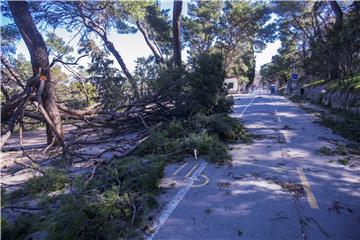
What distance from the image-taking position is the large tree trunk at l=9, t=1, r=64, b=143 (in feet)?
29.5

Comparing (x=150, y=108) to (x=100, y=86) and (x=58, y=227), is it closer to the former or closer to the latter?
(x=58, y=227)

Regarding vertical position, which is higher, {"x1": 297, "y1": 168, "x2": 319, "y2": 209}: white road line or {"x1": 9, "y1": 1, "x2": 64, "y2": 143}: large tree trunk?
{"x1": 9, "y1": 1, "x2": 64, "y2": 143}: large tree trunk

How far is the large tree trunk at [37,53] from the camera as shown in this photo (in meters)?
8.98

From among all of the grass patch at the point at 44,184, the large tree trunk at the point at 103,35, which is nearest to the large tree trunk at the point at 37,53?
the grass patch at the point at 44,184

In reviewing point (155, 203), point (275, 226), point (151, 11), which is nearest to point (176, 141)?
A: point (155, 203)

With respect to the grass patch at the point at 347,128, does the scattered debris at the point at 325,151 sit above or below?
below

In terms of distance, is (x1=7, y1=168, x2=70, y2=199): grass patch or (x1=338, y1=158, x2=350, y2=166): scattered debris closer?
(x1=7, y1=168, x2=70, y2=199): grass patch

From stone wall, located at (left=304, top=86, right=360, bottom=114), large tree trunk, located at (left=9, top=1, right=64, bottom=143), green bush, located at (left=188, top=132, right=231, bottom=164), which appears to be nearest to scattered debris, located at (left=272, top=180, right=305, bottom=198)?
green bush, located at (left=188, top=132, right=231, bottom=164)

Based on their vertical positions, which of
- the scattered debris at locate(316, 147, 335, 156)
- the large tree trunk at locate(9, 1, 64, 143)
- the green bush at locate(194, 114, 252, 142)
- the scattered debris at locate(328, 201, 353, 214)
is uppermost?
the large tree trunk at locate(9, 1, 64, 143)

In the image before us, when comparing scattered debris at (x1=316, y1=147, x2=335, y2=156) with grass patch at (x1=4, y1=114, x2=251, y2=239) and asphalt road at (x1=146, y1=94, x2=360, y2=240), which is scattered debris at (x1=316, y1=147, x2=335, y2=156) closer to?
asphalt road at (x1=146, y1=94, x2=360, y2=240)

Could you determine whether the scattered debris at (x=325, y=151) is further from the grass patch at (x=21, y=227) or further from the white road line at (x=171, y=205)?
the grass patch at (x=21, y=227)

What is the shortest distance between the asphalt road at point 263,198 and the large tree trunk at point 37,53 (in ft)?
13.8

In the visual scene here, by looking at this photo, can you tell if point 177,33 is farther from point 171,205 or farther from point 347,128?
point 171,205

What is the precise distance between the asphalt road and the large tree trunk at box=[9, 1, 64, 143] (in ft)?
13.8
